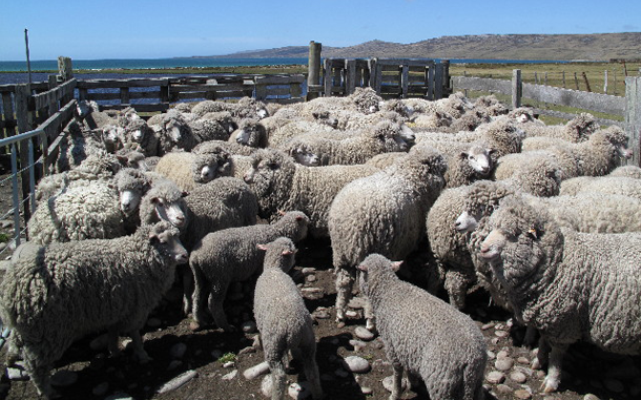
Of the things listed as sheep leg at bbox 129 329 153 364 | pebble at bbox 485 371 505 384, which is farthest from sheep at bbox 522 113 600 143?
sheep leg at bbox 129 329 153 364

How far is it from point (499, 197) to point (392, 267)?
1483mm

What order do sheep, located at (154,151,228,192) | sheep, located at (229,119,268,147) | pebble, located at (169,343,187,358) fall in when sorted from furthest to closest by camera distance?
sheep, located at (229,119,268,147) → sheep, located at (154,151,228,192) → pebble, located at (169,343,187,358)

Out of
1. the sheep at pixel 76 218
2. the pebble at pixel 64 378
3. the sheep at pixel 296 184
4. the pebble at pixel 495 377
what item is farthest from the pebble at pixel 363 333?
the sheep at pixel 76 218

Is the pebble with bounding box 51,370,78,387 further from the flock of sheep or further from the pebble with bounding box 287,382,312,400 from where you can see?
the pebble with bounding box 287,382,312,400

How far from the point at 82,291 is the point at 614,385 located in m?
4.55

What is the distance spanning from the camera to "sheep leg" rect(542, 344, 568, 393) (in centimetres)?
421

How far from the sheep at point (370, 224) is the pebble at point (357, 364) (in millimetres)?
575

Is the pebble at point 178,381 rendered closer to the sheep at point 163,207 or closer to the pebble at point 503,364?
the sheep at point 163,207

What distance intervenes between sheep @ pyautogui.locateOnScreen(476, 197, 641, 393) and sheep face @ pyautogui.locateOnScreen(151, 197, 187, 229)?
3028 millimetres

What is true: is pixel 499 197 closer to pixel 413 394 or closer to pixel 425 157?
pixel 425 157

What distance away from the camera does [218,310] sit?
5.09 m

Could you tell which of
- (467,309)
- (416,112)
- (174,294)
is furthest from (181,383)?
(416,112)

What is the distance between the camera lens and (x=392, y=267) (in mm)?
4344

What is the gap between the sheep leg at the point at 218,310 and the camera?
5.08 metres
